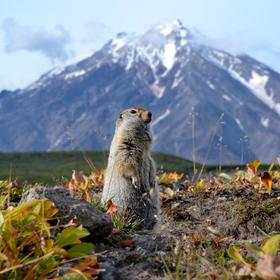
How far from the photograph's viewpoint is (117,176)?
8.58m

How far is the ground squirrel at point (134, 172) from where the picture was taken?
27.4 ft

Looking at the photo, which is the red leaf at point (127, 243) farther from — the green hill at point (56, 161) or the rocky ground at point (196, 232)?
the green hill at point (56, 161)

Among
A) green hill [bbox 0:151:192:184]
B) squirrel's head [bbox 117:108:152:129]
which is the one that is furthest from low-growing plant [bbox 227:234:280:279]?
green hill [bbox 0:151:192:184]

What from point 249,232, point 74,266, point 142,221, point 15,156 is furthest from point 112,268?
point 15,156

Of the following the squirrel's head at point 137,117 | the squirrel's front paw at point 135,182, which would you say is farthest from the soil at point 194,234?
the squirrel's head at point 137,117

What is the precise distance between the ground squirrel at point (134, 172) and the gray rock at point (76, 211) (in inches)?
93.0

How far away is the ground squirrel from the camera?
8.36 m

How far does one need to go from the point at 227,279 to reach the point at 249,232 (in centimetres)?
413

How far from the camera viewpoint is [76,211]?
5.43 m

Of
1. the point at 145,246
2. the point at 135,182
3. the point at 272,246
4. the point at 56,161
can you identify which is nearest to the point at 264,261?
the point at 272,246

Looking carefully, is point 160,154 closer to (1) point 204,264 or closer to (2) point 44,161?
(2) point 44,161

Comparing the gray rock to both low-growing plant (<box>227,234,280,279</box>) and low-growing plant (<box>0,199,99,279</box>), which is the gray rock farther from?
low-growing plant (<box>227,234,280,279</box>)

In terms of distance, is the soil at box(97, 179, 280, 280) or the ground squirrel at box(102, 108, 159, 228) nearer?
the soil at box(97, 179, 280, 280)

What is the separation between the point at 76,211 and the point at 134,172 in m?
3.14
